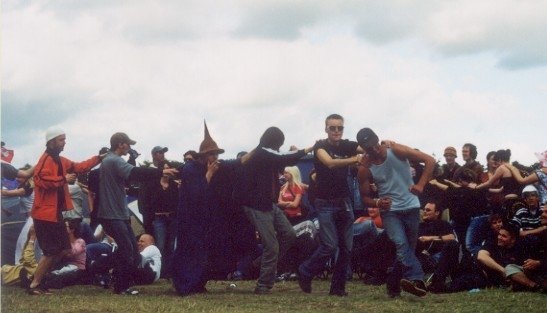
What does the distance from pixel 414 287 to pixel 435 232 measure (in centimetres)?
281

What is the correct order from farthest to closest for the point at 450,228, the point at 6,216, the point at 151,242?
the point at 6,216
the point at 151,242
the point at 450,228

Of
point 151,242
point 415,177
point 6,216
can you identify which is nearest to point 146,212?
point 151,242

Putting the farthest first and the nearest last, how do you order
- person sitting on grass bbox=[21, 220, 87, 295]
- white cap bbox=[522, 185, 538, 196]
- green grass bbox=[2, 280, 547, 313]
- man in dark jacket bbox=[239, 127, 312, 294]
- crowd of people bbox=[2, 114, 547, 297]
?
person sitting on grass bbox=[21, 220, 87, 295]
white cap bbox=[522, 185, 538, 196]
man in dark jacket bbox=[239, 127, 312, 294]
crowd of people bbox=[2, 114, 547, 297]
green grass bbox=[2, 280, 547, 313]

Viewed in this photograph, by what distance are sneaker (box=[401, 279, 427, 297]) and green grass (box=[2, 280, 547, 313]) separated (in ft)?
0.34

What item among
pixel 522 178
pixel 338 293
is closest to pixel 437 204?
pixel 522 178

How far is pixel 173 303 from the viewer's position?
8.22m

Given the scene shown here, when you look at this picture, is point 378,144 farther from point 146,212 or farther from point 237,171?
point 146,212

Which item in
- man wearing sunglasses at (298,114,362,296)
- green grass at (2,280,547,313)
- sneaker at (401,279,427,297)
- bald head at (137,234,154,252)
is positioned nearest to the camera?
green grass at (2,280,547,313)

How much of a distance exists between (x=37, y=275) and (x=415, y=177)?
16.8 ft

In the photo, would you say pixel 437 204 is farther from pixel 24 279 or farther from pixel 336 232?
pixel 24 279

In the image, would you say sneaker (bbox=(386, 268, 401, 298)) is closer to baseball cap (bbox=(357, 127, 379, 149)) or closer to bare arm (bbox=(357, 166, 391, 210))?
bare arm (bbox=(357, 166, 391, 210))

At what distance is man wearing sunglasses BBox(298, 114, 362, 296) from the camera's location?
857 centimetres

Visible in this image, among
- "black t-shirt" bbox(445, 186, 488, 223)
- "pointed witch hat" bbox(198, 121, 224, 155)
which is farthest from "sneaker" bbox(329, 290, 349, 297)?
"black t-shirt" bbox(445, 186, 488, 223)

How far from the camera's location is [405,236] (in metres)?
8.16
